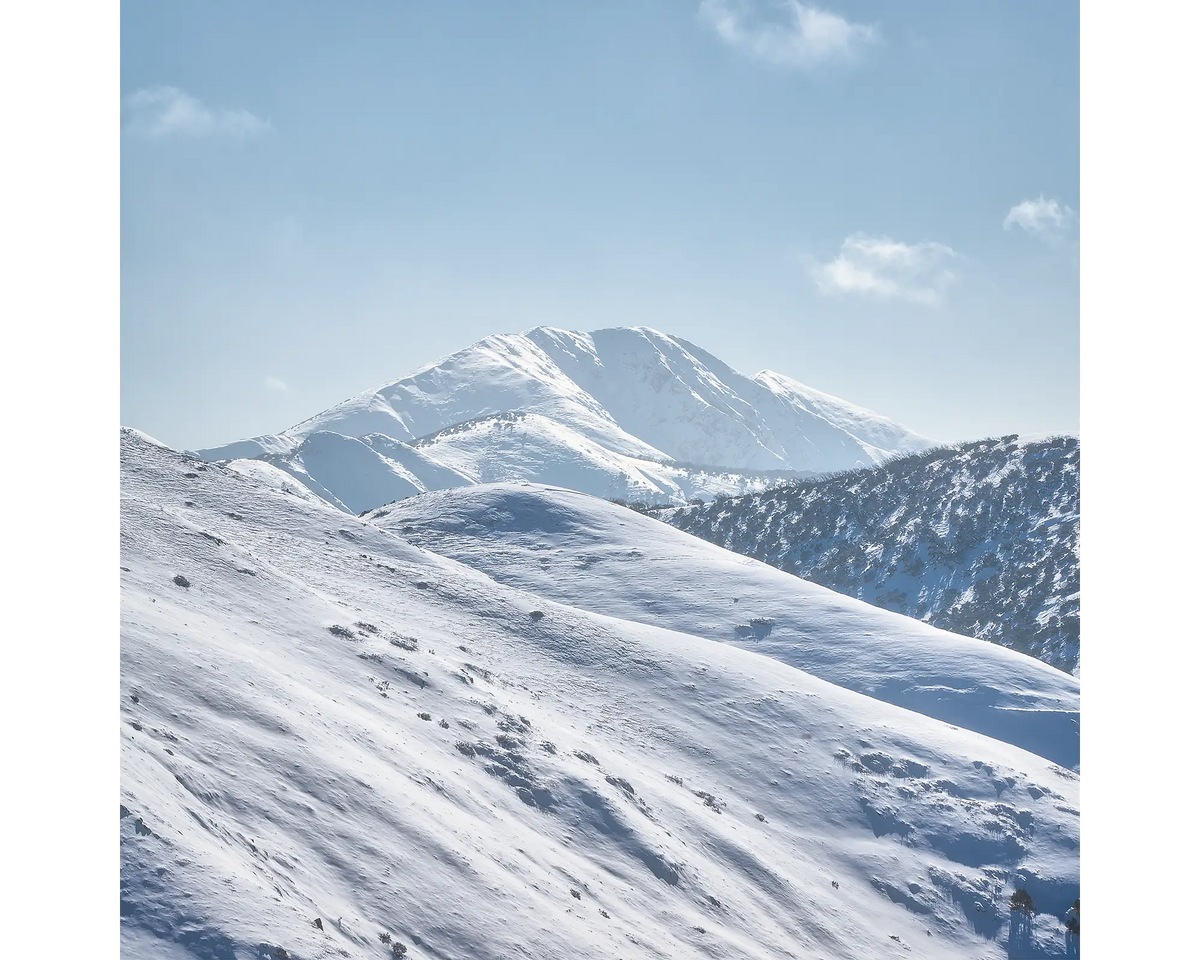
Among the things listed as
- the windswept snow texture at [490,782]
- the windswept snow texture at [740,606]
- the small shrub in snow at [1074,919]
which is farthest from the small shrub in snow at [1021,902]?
the windswept snow texture at [740,606]

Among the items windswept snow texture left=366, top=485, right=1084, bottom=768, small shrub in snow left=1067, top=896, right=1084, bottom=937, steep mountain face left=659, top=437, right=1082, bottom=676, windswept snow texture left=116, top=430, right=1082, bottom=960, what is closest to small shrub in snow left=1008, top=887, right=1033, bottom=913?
windswept snow texture left=116, top=430, right=1082, bottom=960

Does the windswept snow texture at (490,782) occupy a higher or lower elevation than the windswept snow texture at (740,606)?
lower

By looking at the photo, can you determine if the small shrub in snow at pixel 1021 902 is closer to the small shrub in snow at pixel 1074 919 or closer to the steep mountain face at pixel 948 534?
the small shrub in snow at pixel 1074 919

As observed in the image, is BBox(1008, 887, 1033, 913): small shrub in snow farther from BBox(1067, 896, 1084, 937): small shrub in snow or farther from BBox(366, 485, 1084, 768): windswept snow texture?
BBox(366, 485, 1084, 768): windswept snow texture

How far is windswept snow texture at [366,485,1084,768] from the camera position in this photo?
48.3m

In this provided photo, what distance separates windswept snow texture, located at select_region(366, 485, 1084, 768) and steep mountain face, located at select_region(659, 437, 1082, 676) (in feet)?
102

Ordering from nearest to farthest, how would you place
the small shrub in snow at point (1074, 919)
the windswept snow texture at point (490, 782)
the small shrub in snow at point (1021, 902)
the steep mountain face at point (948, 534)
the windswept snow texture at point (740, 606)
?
the windswept snow texture at point (490, 782) → the small shrub in snow at point (1074, 919) → the small shrub in snow at point (1021, 902) → the windswept snow texture at point (740, 606) → the steep mountain face at point (948, 534)

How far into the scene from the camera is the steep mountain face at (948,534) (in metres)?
92.9

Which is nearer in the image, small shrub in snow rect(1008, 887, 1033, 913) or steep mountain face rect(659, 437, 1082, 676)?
small shrub in snow rect(1008, 887, 1033, 913)

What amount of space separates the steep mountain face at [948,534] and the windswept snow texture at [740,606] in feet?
102
